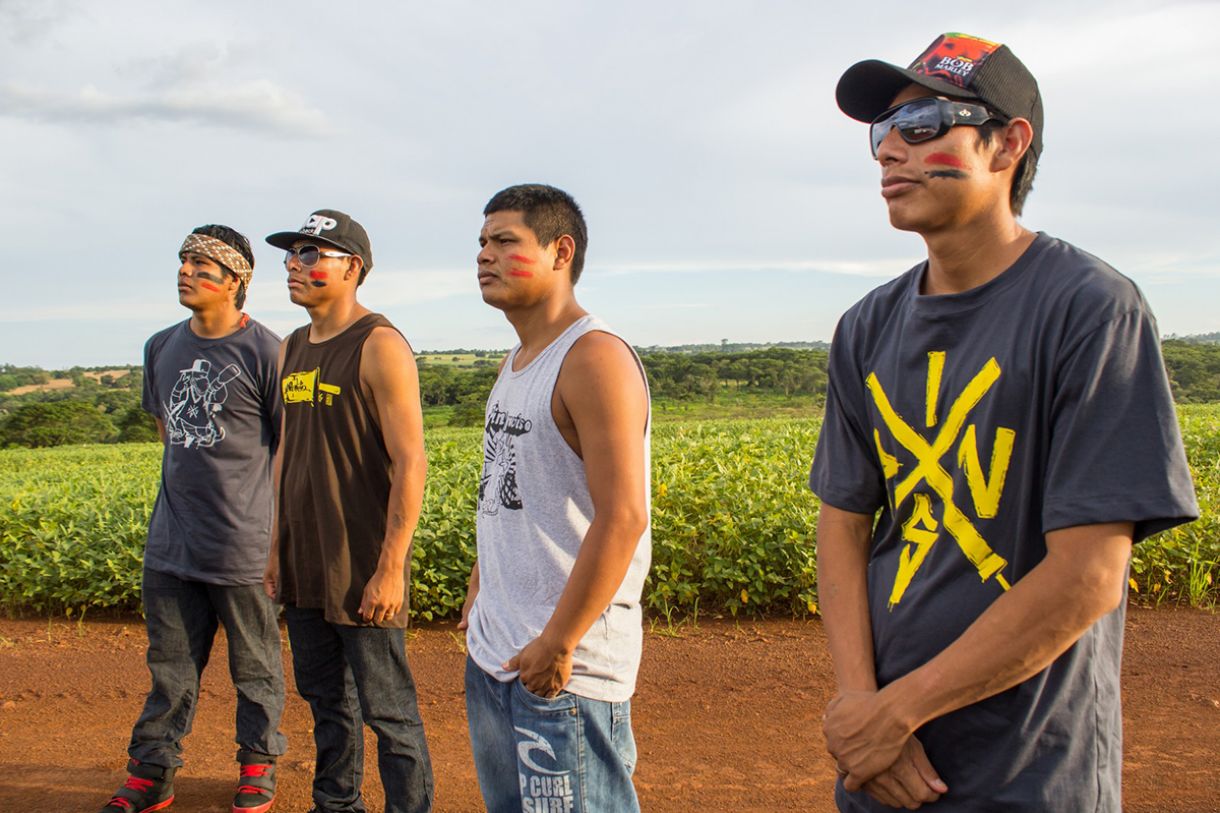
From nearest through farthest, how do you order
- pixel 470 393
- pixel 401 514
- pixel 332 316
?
pixel 401 514 → pixel 332 316 → pixel 470 393

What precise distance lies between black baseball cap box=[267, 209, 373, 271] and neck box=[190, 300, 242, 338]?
0.57 m

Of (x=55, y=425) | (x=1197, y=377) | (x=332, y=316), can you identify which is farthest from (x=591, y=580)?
(x=55, y=425)

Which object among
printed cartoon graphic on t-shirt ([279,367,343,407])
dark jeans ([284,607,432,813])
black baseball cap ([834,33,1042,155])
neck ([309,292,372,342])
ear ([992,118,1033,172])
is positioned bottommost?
dark jeans ([284,607,432,813])

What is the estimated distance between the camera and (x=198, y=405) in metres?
4.12

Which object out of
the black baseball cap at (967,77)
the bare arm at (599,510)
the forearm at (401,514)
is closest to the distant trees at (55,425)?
the forearm at (401,514)

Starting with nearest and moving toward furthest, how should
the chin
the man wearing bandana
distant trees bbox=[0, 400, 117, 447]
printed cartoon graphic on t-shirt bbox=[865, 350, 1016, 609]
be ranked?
printed cartoon graphic on t-shirt bbox=[865, 350, 1016, 609] < the chin < the man wearing bandana < distant trees bbox=[0, 400, 117, 447]

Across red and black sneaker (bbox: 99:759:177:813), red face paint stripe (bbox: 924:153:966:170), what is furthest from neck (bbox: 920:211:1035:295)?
red and black sneaker (bbox: 99:759:177:813)

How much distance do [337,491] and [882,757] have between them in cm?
224

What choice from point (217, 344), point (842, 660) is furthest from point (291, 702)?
point (842, 660)

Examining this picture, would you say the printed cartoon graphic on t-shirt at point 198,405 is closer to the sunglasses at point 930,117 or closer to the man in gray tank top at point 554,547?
the man in gray tank top at point 554,547

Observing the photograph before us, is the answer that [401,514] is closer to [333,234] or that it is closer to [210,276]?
[333,234]

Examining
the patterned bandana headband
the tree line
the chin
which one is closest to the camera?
the chin

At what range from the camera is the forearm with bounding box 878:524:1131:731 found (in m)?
1.66

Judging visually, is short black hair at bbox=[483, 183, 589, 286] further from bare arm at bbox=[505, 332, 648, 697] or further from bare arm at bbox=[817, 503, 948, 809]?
bare arm at bbox=[817, 503, 948, 809]
